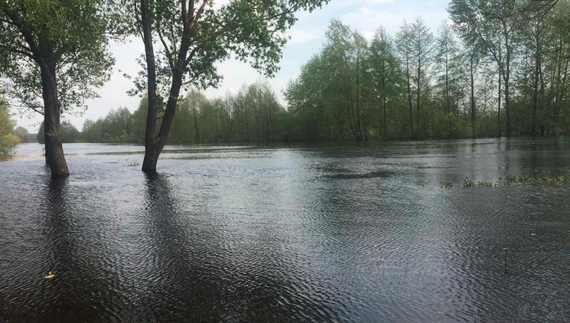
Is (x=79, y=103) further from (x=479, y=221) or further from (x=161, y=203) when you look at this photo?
(x=479, y=221)

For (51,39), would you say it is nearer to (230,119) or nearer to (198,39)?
(198,39)

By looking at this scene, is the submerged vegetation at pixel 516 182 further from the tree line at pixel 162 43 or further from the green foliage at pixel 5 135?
the green foliage at pixel 5 135

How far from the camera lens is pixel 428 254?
5496 millimetres

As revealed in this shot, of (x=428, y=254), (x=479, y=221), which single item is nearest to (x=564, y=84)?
(x=479, y=221)

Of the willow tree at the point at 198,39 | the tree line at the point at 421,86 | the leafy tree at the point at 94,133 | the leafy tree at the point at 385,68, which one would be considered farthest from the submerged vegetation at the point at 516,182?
the leafy tree at the point at 94,133

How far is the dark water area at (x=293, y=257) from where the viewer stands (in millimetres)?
3854

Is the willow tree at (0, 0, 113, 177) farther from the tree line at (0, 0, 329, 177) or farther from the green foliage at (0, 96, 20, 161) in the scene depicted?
the green foliage at (0, 96, 20, 161)

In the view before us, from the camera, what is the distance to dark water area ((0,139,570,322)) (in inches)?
152

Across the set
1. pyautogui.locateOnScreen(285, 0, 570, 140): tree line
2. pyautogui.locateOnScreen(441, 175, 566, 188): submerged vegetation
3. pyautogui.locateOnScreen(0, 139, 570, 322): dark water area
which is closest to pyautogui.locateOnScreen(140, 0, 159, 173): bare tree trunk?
pyautogui.locateOnScreen(0, 139, 570, 322): dark water area

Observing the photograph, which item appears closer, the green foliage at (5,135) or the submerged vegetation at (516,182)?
the submerged vegetation at (516,182)

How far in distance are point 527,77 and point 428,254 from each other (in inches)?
2151

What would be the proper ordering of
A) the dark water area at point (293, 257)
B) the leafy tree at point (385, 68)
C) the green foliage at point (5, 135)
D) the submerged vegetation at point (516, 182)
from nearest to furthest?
the dark water area at point (293, 257) → the submerged vegetation at point (516, 182) → the green foliage at point (5, 135) → the leafy tree at point (385, 68)

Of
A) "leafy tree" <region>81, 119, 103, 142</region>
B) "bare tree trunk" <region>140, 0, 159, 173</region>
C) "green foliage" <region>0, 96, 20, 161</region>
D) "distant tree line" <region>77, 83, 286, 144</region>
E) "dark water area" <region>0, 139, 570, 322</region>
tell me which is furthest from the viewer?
"leafy tree" <region>81, 119, 103, 142</region>

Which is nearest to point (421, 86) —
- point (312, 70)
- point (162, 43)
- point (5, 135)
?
point (312, 70)
